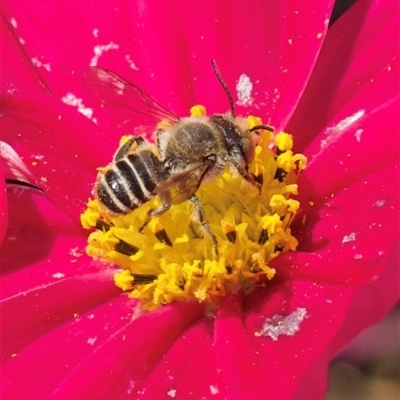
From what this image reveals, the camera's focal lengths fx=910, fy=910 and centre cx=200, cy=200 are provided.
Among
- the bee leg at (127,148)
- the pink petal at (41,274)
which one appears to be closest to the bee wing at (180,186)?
the bee leg at (127,148)

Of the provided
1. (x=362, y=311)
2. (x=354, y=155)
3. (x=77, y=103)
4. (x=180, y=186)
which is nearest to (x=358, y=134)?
(x=354, y=155)

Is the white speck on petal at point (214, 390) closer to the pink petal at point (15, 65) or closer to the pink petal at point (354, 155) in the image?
the pink petal at point (354, 155)

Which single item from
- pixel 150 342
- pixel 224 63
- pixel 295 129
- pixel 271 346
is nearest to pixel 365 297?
pixel 271 346

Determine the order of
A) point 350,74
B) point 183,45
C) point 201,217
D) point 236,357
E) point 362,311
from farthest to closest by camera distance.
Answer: point 183,45, point 350,74, point 201,217, point 236,357, point 362,311

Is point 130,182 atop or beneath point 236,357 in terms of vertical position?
atop

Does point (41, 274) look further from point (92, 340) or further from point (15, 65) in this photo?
point (15, 65)

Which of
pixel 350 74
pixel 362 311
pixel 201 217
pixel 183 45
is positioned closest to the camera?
pixel 362 311

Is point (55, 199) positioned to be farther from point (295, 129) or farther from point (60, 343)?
point (295, 129)
